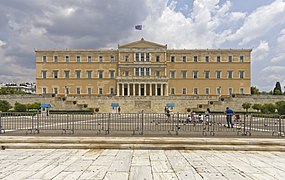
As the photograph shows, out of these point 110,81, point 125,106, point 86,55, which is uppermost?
point 86,55

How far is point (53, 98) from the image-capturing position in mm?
50344

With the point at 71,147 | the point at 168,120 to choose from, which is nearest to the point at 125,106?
the point at 168,120

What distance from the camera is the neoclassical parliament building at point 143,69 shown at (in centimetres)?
6788

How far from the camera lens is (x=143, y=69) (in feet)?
223

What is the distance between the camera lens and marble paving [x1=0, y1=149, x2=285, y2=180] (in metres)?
6.21

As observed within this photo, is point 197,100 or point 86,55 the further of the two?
point 86,55

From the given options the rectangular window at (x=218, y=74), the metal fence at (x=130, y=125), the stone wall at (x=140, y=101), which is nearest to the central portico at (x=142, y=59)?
the stone wall at (x=140, y=101)

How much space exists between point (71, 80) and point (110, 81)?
41.1 feet

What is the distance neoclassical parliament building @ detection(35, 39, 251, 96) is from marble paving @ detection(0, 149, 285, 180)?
58999mm

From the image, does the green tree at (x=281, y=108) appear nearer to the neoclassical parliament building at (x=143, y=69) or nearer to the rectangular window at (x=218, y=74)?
the neoclassical parliament building at (x=143, y=69)

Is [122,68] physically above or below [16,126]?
above

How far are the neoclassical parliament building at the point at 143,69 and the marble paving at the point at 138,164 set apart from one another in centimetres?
5900

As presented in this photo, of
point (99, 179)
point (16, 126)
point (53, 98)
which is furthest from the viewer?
point (53, 98)

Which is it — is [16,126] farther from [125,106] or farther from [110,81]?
[110,81]
